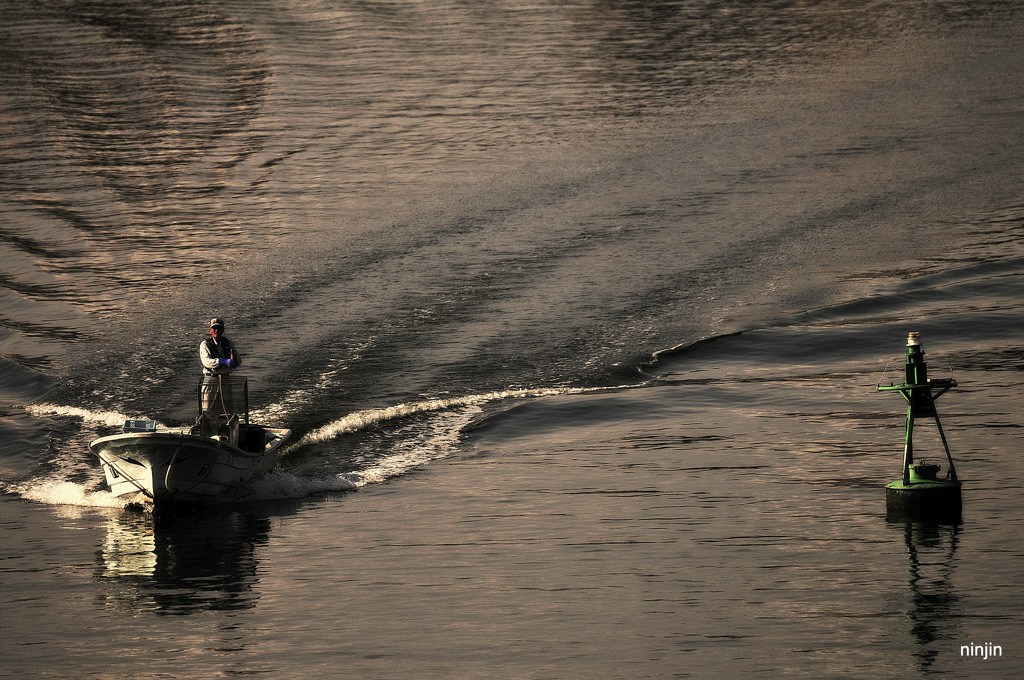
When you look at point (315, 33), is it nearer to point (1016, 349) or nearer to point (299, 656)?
point (1016, 349)

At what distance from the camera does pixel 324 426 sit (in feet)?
80.4

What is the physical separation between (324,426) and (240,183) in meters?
21.1

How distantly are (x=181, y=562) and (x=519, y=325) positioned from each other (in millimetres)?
13756

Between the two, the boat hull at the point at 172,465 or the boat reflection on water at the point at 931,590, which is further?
the boat hull at the point at 172,465

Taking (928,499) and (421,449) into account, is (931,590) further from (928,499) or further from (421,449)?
(421,449)

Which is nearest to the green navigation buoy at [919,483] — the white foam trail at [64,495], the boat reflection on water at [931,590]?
the boat reflection on water at [931,590]

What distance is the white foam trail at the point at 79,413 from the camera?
24984 millimetres

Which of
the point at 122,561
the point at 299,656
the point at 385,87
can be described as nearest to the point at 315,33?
the point at 385,87

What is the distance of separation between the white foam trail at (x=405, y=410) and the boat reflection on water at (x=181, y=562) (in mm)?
3518

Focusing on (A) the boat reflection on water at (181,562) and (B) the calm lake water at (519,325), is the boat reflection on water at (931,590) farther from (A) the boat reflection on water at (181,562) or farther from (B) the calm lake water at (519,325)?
(A) the boat reflection on water at (181,562)

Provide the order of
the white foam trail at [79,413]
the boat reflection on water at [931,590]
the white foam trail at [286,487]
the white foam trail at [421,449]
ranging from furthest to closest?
1. the white foam trail at [79,413]
2. the white foam trail at [421,449]
3. the white foam trail at [286,487]
4. the boat reflection on water at [931,590]

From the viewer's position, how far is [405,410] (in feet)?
83.8

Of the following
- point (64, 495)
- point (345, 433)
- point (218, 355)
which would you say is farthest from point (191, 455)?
point (345, 433)

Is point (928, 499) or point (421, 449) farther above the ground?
point (421, 449)
